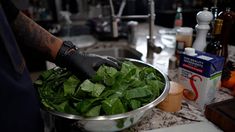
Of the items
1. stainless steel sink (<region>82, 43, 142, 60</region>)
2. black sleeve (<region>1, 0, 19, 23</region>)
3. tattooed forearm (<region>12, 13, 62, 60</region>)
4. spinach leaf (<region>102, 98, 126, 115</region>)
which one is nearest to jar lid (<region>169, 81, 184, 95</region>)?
spinach leaf (<region>102, 98, 126, 115</region>)

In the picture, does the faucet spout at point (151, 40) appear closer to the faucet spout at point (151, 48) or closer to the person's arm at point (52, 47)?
the faucet spout at point (151, 48)

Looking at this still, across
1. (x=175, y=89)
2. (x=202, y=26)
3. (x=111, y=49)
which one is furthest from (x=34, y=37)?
(x=111, y=49)

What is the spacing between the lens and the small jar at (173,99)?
664 mm

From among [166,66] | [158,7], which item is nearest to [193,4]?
[158,7]

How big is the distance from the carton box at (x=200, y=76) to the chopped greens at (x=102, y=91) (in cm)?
9

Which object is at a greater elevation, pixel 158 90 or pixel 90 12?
pixel 90 12

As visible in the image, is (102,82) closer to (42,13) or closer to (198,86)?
(198,86)

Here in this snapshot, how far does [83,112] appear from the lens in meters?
0.54

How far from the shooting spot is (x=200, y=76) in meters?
0.67

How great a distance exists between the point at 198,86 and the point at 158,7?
1.31 meters

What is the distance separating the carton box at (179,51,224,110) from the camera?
2.12ft

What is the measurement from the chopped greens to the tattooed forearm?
10 cm

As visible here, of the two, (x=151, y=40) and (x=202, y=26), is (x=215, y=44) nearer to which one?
(x=202, y=26)

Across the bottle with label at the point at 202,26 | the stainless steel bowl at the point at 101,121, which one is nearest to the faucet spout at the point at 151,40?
the bottle with label at the point at 202,26
